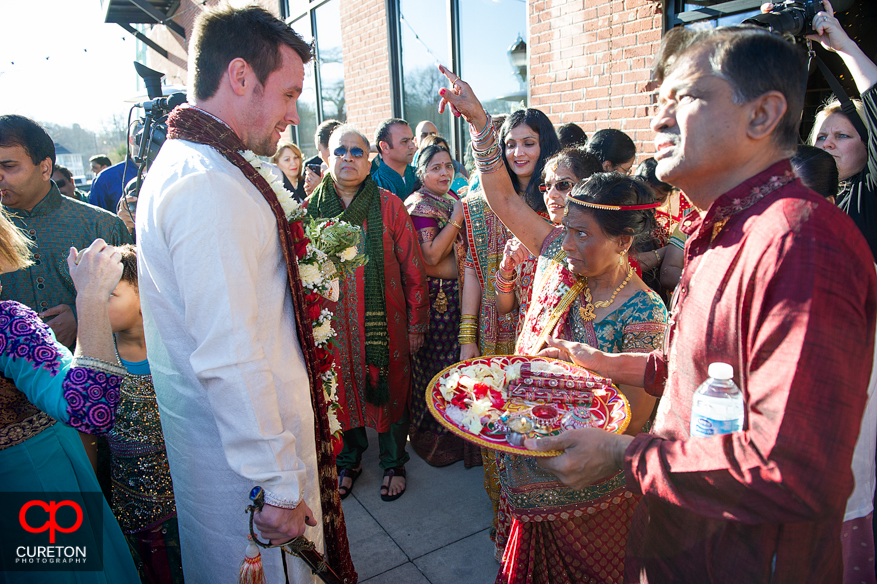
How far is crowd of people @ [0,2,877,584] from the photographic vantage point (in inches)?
36.2

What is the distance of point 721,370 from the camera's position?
1007 millimetres

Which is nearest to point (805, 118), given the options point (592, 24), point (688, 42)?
point (592, 24)

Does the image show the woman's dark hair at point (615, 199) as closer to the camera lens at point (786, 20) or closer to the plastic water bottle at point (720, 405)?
the camera lens at point (786, 20)

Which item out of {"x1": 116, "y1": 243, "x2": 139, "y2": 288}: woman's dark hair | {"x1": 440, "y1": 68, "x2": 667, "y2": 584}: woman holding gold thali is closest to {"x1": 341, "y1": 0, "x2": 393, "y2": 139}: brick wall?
{"x1": 440, "y1": 68, "x2": 667, "y2": 584}: woman holding gold thali

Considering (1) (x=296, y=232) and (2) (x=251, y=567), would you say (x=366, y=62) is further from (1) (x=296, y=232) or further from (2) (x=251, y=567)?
(2) (x=251, y=567)

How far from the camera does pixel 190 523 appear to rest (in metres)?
1.65

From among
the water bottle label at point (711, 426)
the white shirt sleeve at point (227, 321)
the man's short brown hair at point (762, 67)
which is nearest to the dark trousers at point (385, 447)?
the white shirt sleeve at point (227, 321)

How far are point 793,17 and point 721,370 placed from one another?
74.2 inches

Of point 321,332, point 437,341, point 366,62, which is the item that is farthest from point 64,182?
point 321,332

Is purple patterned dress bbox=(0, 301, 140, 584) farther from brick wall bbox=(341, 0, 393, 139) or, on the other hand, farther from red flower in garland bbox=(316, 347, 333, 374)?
brick wall bbox=(341, 0, 393, 139)

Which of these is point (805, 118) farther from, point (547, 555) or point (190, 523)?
point (190, 523)

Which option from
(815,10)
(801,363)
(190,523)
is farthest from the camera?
(815,10)

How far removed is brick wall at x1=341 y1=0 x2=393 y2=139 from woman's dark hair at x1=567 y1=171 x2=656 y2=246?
556 centimetres

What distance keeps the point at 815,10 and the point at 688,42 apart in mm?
1575
